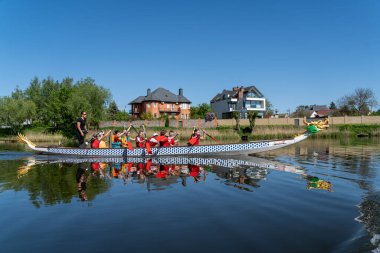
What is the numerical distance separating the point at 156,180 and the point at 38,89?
6980 cm

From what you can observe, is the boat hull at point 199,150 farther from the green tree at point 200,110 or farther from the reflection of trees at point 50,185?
the green tree at point 200,110

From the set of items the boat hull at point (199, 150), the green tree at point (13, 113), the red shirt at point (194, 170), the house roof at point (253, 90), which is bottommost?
the red shirt at point (194, 170)

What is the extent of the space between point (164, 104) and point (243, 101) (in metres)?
20.5

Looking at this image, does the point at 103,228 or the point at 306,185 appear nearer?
the point at 103,228

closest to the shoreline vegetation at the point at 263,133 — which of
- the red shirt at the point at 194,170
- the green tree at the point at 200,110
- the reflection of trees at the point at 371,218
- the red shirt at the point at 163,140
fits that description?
the red shirt at the point at 163,140

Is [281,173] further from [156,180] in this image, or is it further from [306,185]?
[156,180]

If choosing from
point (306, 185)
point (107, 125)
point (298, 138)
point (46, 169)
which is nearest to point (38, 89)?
point (107, 125)

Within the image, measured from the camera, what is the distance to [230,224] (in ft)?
22.0

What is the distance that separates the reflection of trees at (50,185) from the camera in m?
9.28

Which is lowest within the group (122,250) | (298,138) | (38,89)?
(122,250)

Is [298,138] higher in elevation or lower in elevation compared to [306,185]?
higher

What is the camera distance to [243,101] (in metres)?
79.6

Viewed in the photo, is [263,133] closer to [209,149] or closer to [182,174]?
[209,149]

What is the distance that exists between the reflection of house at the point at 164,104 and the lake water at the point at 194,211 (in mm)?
68102
